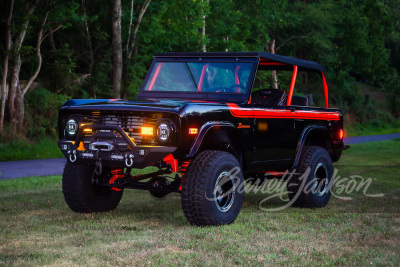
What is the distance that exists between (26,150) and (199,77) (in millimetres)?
10068

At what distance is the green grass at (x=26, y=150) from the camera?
1708cm

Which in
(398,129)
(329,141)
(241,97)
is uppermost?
(241,97)

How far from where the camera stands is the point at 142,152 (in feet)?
22.8

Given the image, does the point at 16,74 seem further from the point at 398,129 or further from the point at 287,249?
the point at 398,129

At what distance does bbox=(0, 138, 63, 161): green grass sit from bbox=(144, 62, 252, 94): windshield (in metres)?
8.88

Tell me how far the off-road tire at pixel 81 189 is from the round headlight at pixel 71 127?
1.69 feet

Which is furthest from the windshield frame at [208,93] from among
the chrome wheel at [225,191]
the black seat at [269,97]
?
the chrome wheel at [225,191]

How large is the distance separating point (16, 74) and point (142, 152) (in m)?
13.5

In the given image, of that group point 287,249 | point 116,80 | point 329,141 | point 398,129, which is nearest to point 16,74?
point 116,80

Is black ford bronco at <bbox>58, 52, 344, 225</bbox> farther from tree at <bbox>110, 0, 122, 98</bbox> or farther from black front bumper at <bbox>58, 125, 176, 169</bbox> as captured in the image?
tree at <bbox>110, 0, 122, 98</bbox>

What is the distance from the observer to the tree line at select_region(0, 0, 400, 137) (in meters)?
19.9

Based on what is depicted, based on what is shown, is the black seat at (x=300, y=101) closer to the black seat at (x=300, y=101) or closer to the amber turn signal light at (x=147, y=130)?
the black seat at (x=300, y=101)

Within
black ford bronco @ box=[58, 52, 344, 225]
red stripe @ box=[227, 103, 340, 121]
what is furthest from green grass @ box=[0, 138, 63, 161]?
red stripe @ box=[227, 103, 340, 121]

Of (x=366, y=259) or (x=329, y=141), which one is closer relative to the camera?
(x=366, y=259)
